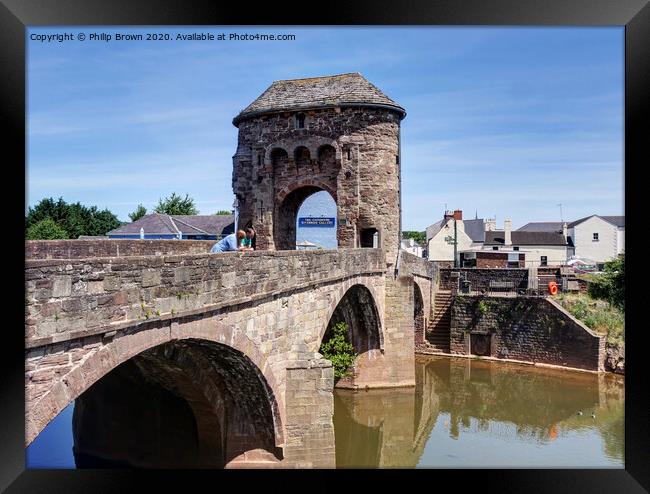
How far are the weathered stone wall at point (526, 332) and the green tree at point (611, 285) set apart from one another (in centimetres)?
263

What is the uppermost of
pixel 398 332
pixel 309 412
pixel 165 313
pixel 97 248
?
pixel 97 248

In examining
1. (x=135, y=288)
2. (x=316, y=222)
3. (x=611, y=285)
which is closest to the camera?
(x=135, y=288)

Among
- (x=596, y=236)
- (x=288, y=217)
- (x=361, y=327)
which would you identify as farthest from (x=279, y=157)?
(x=596, y=236)

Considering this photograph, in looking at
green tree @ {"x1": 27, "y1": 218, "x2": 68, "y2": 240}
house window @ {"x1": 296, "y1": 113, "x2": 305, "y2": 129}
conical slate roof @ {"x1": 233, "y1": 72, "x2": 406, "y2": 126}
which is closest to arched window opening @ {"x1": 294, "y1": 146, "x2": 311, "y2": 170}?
house window @ {"x1": 296, "y1": 113, "x2": 305, "y2": 129}

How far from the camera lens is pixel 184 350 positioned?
10.4m

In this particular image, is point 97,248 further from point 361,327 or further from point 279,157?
point 361,327

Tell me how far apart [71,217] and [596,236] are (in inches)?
1282

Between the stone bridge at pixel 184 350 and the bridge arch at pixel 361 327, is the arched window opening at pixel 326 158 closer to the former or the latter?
the stone bridge at pixel 184 350

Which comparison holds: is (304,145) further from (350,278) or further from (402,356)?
(402,356)

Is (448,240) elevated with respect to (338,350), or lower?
elevated

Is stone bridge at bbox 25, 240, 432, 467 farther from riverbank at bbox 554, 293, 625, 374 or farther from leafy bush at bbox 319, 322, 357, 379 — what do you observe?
riverbank at bbox 554, 293, 625, 374

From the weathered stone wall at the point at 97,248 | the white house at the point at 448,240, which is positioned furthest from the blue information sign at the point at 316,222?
the weathered stone wall at the point at 97,248

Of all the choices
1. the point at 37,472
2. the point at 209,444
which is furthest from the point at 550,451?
the point at 37,472
